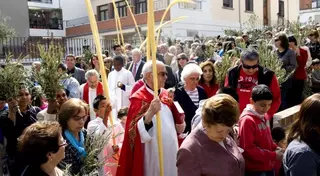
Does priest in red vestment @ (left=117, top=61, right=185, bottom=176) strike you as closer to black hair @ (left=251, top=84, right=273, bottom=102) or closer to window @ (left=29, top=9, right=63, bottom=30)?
black hair @ (left=251, top=84, right=273, bottom=102)

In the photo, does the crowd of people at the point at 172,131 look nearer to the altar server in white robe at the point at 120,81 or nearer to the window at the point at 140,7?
the altar server in white robe at the point at 120,81

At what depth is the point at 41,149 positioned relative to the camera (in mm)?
2285

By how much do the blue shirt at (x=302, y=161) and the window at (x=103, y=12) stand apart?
2884 centimetres

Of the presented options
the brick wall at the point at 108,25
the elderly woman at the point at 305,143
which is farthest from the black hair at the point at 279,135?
the brick wall at the point at 108,25

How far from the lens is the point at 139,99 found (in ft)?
11.7

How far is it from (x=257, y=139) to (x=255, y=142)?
0.03 metres

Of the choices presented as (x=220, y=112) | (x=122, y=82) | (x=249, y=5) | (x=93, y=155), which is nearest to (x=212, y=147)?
(x=220, y=112)

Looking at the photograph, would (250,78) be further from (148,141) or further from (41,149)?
(41,149)

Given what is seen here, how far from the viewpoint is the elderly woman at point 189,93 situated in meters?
4.34

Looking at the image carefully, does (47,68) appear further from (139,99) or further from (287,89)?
(287,89)

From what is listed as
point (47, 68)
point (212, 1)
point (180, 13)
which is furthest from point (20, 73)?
point (212, 1)

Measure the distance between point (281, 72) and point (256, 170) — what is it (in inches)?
110

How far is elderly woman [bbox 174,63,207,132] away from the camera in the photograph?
4.34 metres

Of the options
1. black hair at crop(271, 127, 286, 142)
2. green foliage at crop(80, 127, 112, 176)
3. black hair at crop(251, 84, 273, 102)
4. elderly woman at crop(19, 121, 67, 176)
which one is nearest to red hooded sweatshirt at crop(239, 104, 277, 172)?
black hair at crop(251, 84, 273, 102)
